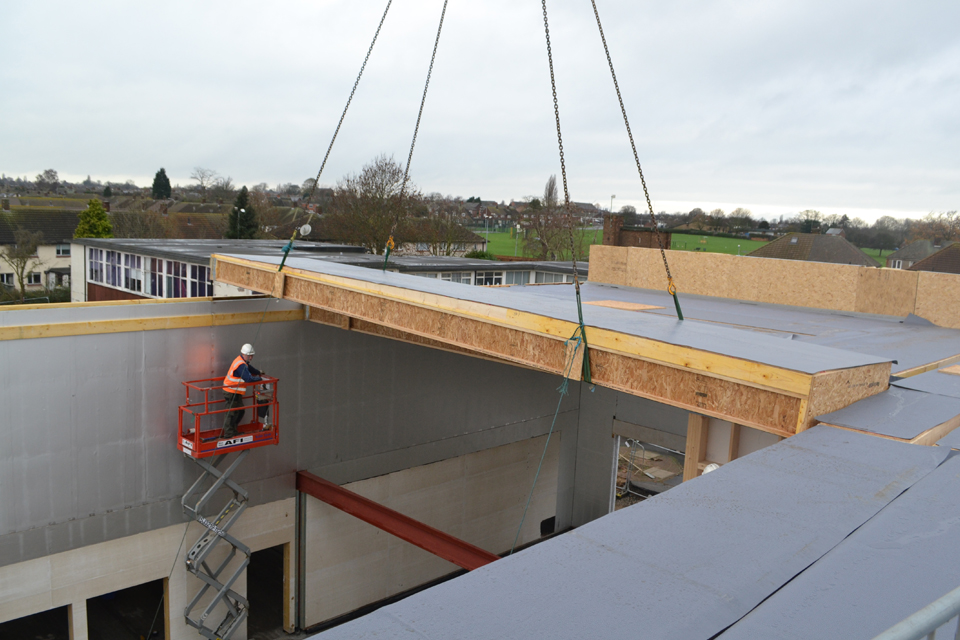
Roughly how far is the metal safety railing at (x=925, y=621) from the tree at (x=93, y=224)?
2166 inches

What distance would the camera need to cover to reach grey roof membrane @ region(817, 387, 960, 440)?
5.61 m

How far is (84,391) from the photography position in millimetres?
10906

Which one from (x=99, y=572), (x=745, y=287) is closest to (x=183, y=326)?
(x=99, y=572)

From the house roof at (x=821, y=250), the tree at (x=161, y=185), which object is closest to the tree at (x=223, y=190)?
the tree at (x=161, y=185)

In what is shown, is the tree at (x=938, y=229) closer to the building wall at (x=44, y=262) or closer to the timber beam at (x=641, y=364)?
the timber beam at (x=641, y=364)

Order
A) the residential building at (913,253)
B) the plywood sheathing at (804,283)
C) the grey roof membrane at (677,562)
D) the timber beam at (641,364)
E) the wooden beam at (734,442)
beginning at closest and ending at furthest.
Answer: the grey roof membrane at (677,562)
the timber beam at (641,364)
the wooden beam at (734,442)
the plywood sheathing at (804,283)
the residential building at (913,253)

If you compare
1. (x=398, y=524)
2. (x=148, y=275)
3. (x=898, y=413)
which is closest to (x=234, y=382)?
(x=398, y=524)

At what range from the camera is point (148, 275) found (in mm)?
28188

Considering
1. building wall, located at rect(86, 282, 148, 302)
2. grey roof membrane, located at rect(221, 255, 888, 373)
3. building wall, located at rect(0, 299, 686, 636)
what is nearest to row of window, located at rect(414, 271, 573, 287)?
building wall, located at rect(0, 299, 686, 636)

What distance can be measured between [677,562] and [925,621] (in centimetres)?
150

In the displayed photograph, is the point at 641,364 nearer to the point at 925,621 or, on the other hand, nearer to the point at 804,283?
the point at 925,621

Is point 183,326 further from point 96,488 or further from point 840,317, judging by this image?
point 840,317

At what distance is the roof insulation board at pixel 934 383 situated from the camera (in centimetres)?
718

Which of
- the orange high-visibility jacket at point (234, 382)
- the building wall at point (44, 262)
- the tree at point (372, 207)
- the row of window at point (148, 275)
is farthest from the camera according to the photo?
the building wall at point (44, 262)
